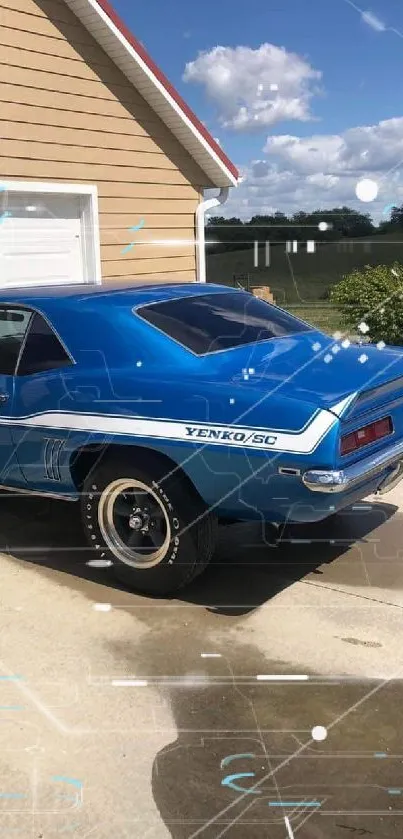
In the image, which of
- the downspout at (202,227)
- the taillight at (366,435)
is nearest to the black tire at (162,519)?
the taillight at (366,435)

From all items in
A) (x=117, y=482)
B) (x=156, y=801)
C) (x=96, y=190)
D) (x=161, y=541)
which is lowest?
(x=156, y=801)

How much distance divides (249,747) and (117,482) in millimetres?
1610

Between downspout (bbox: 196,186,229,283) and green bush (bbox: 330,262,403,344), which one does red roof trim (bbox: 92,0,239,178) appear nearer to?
downspout (bbox: 196,186,229,283)

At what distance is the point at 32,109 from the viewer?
7.98 meters

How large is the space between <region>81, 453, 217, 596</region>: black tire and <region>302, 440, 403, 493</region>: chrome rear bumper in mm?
681

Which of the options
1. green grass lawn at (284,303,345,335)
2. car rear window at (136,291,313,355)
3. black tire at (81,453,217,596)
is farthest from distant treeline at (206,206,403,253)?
green grass lawn at (284,303,345,335)

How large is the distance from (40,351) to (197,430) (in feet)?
4.15

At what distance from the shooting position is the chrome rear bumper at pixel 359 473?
3.27 meters

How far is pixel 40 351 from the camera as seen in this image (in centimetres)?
429

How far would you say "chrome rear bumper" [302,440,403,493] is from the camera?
10.7 feet

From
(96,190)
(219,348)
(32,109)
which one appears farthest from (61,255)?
(219,348)

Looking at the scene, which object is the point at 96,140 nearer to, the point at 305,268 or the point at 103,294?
the point at 305,268

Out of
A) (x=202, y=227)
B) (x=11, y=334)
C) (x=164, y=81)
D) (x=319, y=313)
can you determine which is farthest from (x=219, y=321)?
(x=319, y=313)

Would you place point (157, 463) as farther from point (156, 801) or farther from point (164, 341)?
point (156, 801)
